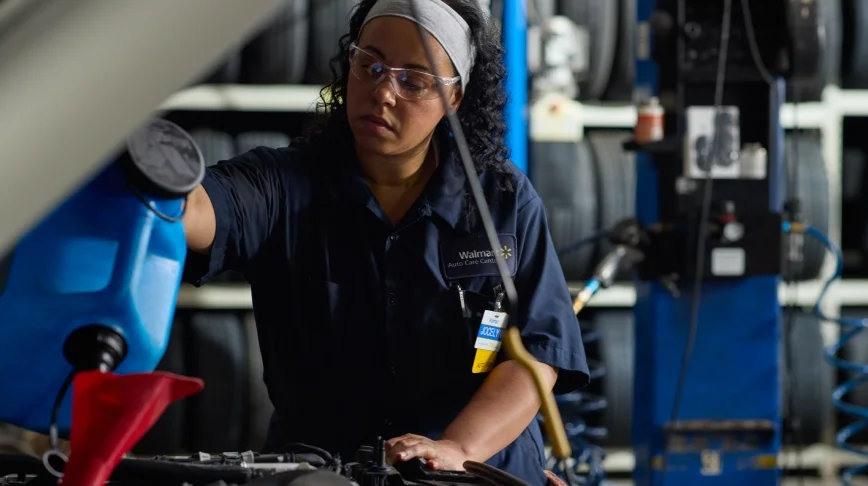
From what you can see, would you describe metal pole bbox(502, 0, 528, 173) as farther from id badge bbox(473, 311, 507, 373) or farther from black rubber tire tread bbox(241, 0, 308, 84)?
id badge bbox(473, 311, 507, 373)

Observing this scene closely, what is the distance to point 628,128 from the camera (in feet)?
13.1

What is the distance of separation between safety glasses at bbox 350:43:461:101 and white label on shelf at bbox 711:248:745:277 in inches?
60.5

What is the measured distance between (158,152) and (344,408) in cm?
76

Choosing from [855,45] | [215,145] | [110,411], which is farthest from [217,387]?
[110,411]

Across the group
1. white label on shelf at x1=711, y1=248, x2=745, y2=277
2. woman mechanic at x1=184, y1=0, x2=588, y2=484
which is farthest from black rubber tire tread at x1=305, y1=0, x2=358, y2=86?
→ woman mechanic at x1=184, y1=0, x2=588, y2=484

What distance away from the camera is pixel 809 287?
3.95m

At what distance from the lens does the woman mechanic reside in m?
1.63

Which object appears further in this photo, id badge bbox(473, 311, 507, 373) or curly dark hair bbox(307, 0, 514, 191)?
curly dark hair bbox(307, 0, 514, 191)

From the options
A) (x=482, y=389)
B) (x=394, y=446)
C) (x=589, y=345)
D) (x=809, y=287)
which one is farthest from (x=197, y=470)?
(x=809, y=287)

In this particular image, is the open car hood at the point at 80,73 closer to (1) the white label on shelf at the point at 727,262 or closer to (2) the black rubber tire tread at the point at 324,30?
(1) the white label on shelf at the point at 727,262

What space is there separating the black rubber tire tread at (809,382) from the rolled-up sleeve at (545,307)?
2361 mm

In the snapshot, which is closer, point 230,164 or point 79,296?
point 79,296

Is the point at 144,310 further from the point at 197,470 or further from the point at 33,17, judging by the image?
the point at 33,17

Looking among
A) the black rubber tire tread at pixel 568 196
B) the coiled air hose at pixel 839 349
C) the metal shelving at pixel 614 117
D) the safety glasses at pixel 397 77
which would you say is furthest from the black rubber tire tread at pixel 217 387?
the safety glasses at pixel 397 77
